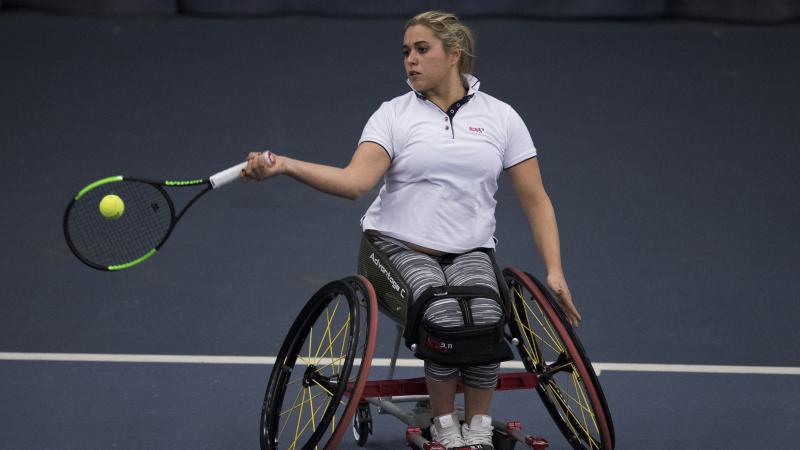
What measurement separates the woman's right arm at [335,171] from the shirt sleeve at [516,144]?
14.3 inches

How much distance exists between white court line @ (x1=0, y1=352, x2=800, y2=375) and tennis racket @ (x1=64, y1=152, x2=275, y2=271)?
36 cm

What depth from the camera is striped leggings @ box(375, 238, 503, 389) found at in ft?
11.5

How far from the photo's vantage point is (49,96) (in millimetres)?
7504

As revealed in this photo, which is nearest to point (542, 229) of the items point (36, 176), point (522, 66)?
point (36, 176)

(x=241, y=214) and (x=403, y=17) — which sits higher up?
(x=403, y=17)

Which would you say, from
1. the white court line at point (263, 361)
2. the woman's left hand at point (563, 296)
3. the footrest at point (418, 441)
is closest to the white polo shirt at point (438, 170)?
the woman's left hand at point (563, 296)

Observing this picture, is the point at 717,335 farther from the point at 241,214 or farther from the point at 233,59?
the point at 233,59

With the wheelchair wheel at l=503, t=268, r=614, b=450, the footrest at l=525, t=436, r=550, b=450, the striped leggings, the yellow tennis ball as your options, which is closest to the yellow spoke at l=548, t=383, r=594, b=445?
the wheelchair wheel at l=503, t=268, r=614, b=450

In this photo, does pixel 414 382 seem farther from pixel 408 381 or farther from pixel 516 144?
pixel 516 144

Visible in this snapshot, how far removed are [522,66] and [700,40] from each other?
126 cm

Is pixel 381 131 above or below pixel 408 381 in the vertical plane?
above

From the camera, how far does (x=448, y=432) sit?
11.9 ft

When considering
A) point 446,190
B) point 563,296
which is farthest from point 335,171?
point 563,296

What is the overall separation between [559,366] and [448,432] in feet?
1.26
